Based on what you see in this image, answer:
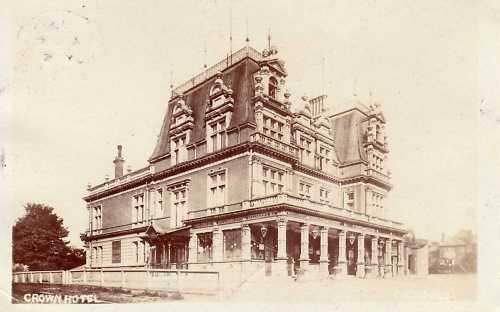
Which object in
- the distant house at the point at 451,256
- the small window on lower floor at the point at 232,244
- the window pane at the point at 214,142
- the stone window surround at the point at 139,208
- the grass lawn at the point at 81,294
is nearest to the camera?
the grass lawn at the point at 81,294

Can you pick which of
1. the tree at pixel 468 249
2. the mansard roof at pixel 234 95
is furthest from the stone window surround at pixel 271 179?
the tree at pixel 468 249

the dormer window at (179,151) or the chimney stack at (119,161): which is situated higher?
the dormer window at (179,151)

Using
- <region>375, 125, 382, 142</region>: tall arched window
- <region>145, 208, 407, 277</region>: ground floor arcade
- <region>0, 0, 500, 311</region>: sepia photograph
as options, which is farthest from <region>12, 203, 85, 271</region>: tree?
<region>375, 125, 382, 142</region>: tall arched window

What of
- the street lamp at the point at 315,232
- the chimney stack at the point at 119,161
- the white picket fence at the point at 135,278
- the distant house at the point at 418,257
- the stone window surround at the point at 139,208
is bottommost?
the white picket fence at the point at 135,278

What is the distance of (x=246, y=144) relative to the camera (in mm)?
5273

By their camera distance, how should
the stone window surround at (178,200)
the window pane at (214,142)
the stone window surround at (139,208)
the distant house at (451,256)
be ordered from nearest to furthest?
1. the distant house at (451,256)
2. the window pane at (214,142)
3. the stone window surround at (178,200)
4. the stone window surround at (139,208)

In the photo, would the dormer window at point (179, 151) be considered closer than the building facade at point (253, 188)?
No

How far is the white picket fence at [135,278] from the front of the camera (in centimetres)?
499

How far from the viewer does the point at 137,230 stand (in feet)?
18.2

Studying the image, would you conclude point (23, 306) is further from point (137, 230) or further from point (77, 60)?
point (77, 60)

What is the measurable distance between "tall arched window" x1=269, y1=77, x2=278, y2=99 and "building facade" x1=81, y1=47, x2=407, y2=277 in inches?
0.4

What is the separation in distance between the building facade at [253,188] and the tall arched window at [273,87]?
1cm

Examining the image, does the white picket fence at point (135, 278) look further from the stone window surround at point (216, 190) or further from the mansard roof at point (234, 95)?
the mansard roof at point (234, 95)

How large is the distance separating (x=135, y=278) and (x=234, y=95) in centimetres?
204
